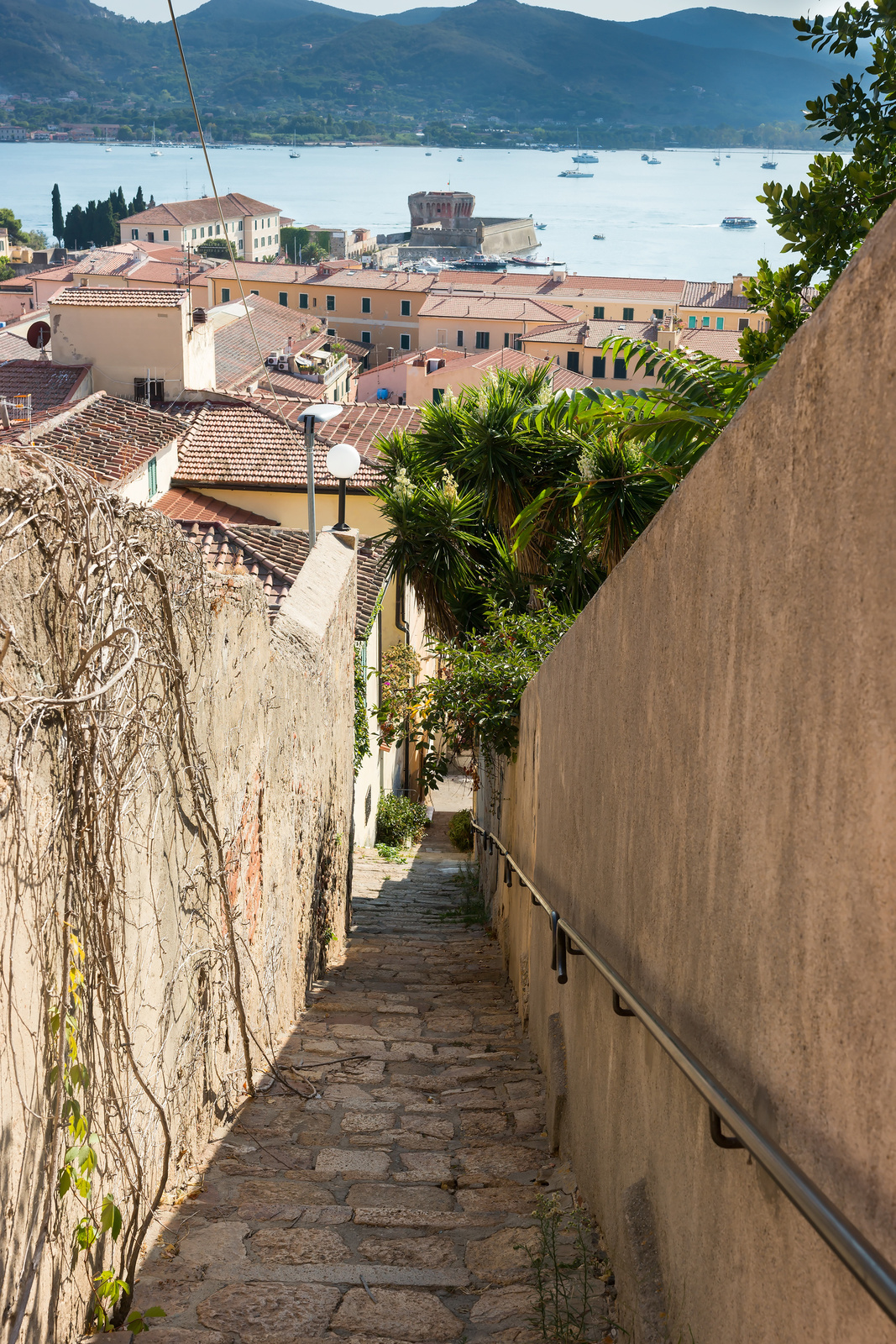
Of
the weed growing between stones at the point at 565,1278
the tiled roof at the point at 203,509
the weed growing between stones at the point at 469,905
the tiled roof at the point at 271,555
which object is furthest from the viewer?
the tiled roof at the point at 203,509

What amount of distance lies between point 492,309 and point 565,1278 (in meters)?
67.6

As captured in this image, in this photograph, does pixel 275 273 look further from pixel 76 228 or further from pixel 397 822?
pixel 397 822

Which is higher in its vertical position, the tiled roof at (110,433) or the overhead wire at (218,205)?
the overhead wire at (218,205)

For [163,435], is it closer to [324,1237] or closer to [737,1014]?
[324,1237]

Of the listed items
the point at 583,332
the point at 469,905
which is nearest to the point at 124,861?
the point at 469,905

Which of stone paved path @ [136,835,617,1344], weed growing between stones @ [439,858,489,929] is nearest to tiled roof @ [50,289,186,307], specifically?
weed growing between stones @ [439,858,489,929]

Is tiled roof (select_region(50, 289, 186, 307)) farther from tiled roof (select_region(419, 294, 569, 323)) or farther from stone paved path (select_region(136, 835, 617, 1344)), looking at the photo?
tiled roof (select_region(419, 294, 569, 323))

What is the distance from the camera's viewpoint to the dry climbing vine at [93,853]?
276cm

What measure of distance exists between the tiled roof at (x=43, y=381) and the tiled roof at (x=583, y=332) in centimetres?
3509

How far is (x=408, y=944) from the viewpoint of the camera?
34.6 ft

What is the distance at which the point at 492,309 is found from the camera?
67.4 metres

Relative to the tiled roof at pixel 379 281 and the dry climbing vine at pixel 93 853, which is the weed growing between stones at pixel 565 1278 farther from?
the tiled roof at pixel 379 281

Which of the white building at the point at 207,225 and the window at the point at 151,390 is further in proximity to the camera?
the white building at the point at 207,225

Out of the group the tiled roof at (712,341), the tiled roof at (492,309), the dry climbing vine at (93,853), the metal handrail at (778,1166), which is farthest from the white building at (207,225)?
the metal handrail at (778,1166)
